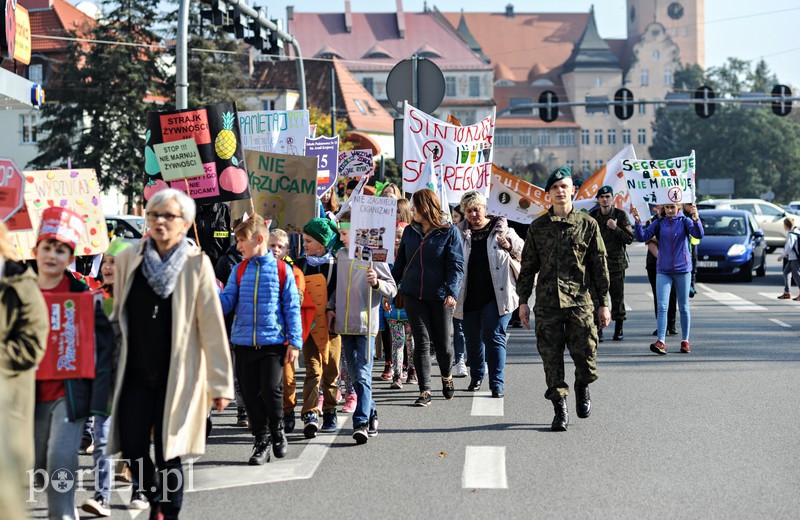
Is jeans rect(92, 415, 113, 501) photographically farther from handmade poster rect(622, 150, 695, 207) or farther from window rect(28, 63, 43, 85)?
window rect(28, 63, 43, 85)

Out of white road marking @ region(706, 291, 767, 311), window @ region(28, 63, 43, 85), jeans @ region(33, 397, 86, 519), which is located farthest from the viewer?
window @ region(28, 63, 43, 85)

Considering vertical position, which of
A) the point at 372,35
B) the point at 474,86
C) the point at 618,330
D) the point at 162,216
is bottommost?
the point at 618,330

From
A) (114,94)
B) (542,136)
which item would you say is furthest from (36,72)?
(542,136)

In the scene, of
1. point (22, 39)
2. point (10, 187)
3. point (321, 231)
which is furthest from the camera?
point (22, 39)

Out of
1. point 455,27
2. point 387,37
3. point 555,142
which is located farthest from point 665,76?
point 387,37

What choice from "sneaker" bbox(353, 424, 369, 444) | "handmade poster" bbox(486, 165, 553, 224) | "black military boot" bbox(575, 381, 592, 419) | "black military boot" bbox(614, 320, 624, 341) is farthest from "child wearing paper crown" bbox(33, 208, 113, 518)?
"black military boot" bbox(614, 320, 624, 341)

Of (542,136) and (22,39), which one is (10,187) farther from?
(542,136)

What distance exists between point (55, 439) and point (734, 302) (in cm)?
1816

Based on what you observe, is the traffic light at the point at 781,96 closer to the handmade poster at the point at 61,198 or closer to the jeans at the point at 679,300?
the jeans at the point at 679,300

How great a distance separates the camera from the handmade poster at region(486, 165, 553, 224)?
1620cm

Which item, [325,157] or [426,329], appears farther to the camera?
[325,157]

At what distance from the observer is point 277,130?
15.2 meters

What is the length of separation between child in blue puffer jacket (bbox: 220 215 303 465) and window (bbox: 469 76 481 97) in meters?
130

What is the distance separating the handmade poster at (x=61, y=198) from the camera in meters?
9.29
